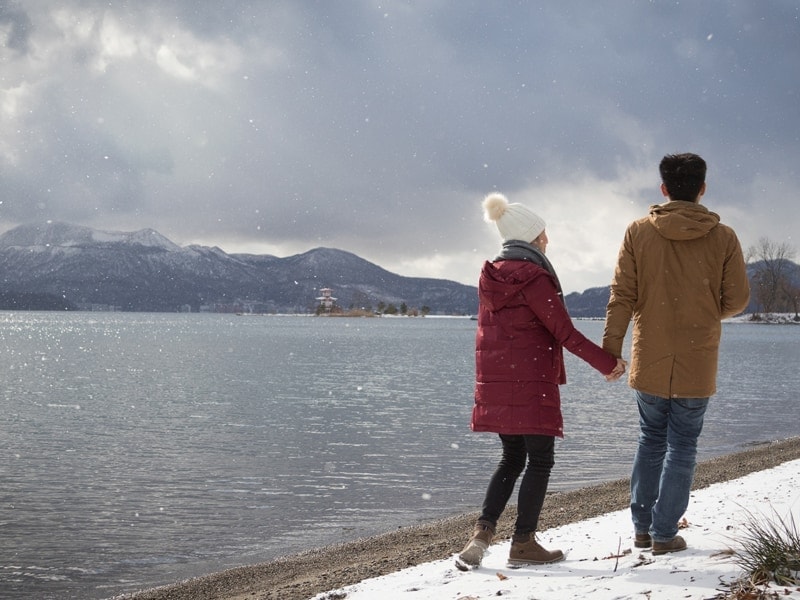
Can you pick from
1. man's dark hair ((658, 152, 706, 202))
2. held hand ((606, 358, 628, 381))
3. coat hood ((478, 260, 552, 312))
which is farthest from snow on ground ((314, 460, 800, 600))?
man's dark hair ((658, 152, 706, 202))

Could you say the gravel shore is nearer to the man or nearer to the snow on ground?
the snow on ground

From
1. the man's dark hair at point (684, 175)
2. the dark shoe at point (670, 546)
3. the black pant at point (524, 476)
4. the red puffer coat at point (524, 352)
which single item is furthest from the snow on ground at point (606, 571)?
the man's dark hair at point (684, 175)

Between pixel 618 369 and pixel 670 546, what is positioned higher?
pixel 618 369

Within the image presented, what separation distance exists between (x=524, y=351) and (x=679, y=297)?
1072 mm

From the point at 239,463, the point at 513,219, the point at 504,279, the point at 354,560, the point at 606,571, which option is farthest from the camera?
the point at 239,463

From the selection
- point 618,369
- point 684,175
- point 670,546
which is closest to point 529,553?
point 670,546

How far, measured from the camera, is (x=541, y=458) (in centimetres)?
479

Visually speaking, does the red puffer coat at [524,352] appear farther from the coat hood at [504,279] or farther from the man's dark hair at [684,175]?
the man's dark hair at [684,175]

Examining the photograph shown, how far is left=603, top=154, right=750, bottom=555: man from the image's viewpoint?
459 cm

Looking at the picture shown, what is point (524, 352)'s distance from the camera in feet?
15.3

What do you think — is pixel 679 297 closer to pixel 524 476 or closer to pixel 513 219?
pixel 513 219

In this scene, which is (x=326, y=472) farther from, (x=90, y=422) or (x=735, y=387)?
(x=735, y=387)

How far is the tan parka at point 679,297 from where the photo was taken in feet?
15.0

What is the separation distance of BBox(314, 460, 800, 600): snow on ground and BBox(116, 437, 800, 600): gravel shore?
140 cm
